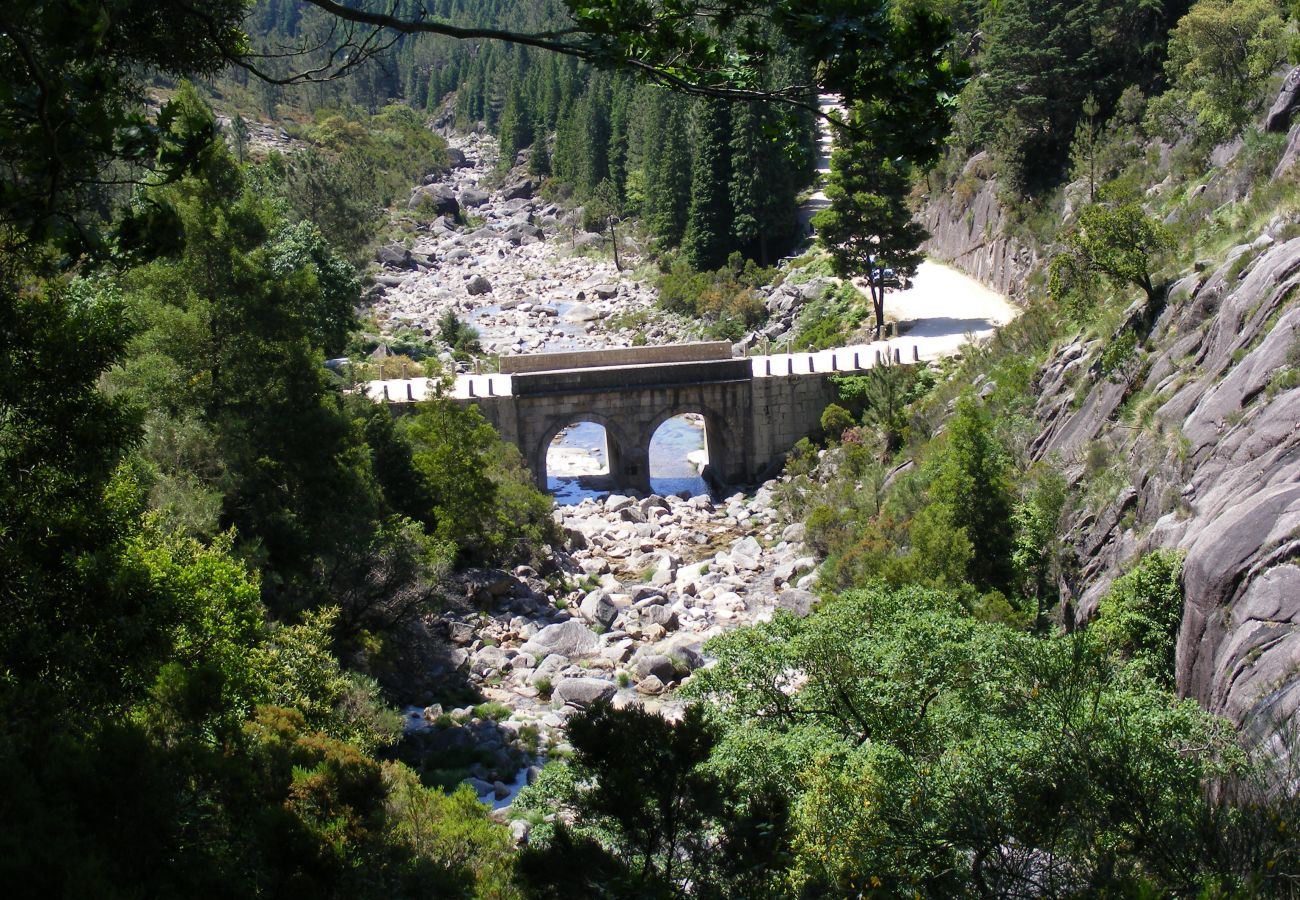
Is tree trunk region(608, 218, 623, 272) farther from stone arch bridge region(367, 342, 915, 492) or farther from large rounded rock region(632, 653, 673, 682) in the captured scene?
large rounded rock region(632, 653, 673, 682)

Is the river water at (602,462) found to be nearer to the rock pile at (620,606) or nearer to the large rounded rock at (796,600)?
the rock pile at (620,606)

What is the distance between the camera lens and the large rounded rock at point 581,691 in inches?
699

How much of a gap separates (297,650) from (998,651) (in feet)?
24.3

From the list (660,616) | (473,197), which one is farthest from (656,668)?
(473,197)

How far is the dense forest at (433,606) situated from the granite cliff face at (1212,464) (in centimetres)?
44

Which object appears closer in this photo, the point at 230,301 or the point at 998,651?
the point at 998,651

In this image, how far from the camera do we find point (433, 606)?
62.0 feet

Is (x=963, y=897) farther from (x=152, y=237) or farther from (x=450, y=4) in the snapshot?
(x=450, y=4)

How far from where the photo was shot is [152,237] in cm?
730

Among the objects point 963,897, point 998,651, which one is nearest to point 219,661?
point 963,897

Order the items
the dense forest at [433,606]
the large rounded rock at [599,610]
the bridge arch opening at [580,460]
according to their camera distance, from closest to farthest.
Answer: the dense forest at [433,606]
the large rounded rock at [599,610]
the bridge arch opening at [580,460]

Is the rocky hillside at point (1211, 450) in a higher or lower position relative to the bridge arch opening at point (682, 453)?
higher

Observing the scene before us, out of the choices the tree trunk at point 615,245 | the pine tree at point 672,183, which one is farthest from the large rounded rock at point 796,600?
the tree trunk at point 615,245

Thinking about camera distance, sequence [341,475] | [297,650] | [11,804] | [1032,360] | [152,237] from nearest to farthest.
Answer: [11,804], [152,237], [297,650], [341,475], [1032,360]
